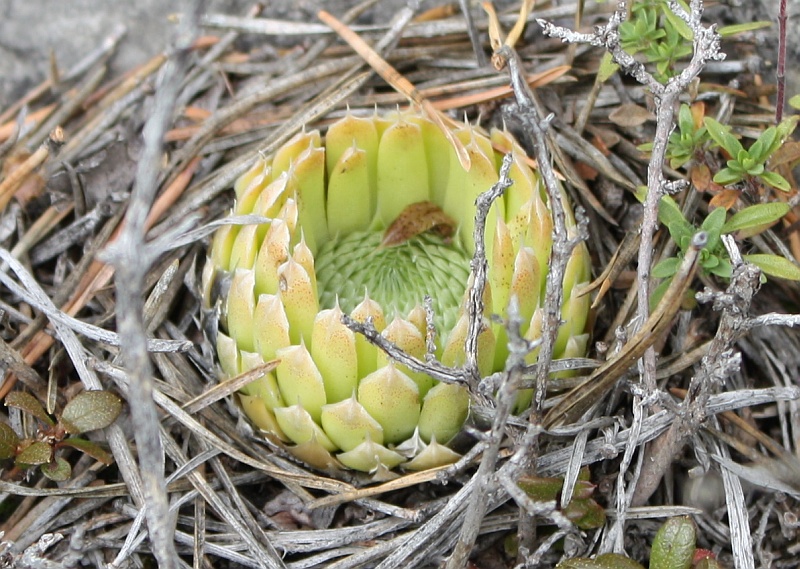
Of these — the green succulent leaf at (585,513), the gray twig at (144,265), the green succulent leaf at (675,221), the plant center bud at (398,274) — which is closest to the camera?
the gray twig at (144,265)

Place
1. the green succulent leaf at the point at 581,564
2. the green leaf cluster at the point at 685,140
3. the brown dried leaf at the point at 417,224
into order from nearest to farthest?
the green succulent leaf at the point at 581,564, the green leaf cluster at the point at 685,140, the brown dried leaf at the point at 417,224

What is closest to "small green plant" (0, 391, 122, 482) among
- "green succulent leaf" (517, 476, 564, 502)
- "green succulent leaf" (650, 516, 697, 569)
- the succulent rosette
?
the succulent rosette

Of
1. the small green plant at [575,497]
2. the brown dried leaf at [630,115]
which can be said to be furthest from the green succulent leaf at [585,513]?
the brown dried leaf at [630,115]

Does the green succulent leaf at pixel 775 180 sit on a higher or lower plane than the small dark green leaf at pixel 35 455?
higher

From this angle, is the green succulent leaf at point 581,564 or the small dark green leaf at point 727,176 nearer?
the green succulent leaf at point 581,564

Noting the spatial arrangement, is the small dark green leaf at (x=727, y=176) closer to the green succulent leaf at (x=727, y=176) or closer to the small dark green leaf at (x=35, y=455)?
the green succulent leaf at (x=727, y=176)

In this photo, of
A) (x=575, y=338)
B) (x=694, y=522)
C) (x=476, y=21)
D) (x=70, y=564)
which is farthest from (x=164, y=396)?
(x=476, y=21)
